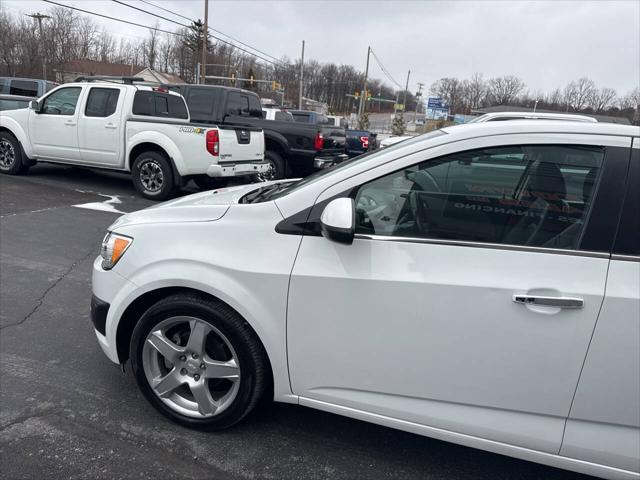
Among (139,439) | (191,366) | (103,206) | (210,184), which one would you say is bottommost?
(139,439)

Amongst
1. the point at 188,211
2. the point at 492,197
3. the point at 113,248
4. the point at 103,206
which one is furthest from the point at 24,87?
the point at 492,197

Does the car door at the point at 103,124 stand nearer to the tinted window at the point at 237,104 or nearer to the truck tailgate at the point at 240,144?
the truck tailgate at the point at 240,144

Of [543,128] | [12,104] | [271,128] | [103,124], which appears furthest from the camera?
[12,104]

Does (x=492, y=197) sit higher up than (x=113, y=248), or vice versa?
(x=492, y=197)

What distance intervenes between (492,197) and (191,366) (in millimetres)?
1766

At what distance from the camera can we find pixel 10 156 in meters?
9.50

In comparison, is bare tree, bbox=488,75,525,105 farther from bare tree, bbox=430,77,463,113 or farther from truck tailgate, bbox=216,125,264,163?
truck tailgate, bbox=216,125,264,163

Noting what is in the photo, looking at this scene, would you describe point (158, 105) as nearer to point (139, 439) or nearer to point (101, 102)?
point (101, 102)

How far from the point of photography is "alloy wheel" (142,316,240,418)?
241cm

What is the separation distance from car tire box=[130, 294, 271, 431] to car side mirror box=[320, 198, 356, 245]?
0.68 meters

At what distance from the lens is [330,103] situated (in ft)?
311

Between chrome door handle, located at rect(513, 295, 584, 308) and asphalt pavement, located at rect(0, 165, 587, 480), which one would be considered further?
asphalt pavement, located at rect(0, 165, 587, 480)

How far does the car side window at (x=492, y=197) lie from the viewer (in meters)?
1.97

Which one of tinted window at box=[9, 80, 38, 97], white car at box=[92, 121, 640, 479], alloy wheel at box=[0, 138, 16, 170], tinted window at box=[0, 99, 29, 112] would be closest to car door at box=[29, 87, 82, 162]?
alloy wheel at box=[0, 138, 16, 170]
